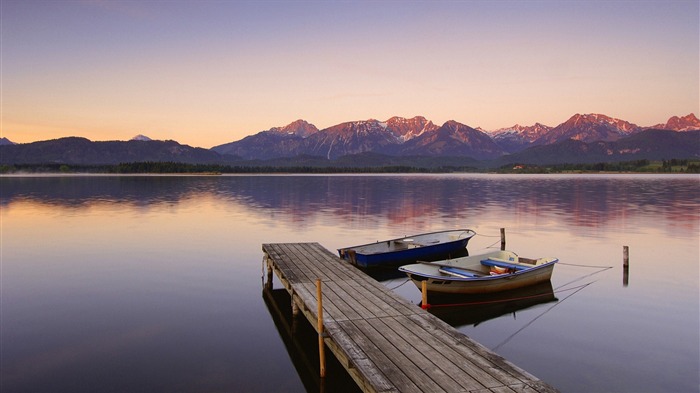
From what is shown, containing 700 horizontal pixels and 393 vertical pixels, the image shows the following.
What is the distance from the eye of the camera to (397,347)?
12.2 metres

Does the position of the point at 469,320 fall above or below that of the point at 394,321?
below

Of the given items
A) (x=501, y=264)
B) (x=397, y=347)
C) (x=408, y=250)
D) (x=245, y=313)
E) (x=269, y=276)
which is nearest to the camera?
(x=397, y=347)

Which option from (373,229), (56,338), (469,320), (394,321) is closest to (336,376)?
(394,321)

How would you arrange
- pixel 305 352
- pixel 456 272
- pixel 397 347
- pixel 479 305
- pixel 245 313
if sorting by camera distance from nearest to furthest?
pixel 397 347
pixel 305 352
pixel 245 313
pixel 479 305
pixel 456 272

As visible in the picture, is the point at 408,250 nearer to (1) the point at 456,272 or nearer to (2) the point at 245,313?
(1) the point at 456,272

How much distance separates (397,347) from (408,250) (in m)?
16.4

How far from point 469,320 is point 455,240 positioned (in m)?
12.6

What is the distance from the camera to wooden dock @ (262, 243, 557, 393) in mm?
10141

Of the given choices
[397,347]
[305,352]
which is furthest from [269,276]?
[397,347]

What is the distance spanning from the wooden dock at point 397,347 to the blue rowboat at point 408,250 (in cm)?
742

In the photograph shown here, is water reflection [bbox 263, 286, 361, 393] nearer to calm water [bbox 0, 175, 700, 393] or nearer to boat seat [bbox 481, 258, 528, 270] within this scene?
calm water [bbox 0, 175, 700, 393]

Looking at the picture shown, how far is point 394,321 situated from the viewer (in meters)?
14.3

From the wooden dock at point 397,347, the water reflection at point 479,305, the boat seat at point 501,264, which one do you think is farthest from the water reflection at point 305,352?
the boat seat at point 501,264

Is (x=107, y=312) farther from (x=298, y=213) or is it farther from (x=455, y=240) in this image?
(x=298, y=213)
